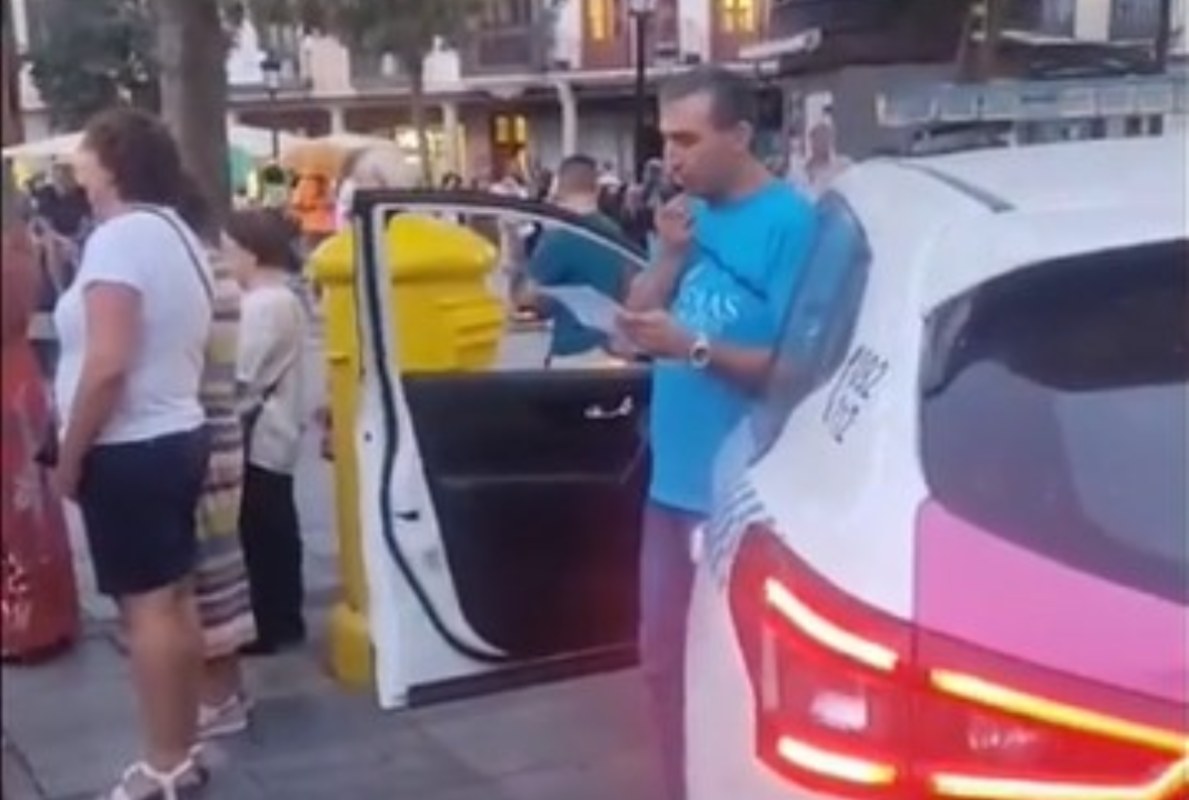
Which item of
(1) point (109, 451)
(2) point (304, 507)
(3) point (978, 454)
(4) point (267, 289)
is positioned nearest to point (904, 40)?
(2) point (304, 507)

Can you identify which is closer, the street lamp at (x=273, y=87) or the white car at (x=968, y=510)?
the white car at (x=968, y=510)

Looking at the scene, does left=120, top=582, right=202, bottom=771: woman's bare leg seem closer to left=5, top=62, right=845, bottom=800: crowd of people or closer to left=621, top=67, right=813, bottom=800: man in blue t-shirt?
left=5, top=62, right=845, bottom=800: crowd of people

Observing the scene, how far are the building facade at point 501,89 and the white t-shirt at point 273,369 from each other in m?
39.4

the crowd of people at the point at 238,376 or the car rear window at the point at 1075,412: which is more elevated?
the car rear window at the point at 1075,412

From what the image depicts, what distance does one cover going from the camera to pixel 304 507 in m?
9.25

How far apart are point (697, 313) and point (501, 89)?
4766 cm

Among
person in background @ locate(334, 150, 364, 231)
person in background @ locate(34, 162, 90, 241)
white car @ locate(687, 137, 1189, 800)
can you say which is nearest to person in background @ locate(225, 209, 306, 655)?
person in background @ locate(334, 150, 364, 231)

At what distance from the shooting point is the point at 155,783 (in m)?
4.93

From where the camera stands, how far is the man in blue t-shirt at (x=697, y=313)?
372cm

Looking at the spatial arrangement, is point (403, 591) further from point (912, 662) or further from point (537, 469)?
point (912, 662)

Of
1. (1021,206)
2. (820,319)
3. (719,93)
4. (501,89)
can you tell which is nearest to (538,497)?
(719,93)

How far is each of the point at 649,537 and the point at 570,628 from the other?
1333 millimetres

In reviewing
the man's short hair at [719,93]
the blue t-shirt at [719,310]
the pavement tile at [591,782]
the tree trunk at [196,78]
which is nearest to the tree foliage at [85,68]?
the tree trunk at [196,78]

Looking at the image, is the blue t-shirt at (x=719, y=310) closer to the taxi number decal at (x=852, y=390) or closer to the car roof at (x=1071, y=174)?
the car roof at (x=1071, y=174)
